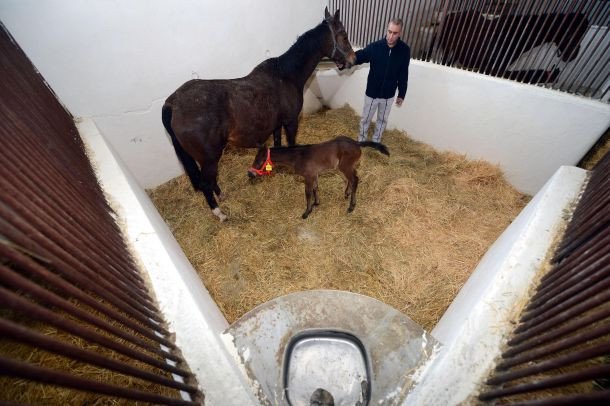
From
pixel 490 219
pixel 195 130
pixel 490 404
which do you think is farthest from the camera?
pixel 490 219

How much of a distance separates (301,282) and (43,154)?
2.35m

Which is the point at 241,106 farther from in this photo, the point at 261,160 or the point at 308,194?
the point at 308,194

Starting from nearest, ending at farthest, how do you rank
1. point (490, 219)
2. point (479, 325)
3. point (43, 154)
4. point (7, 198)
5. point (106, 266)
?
point (7, 198) → point (106, 266) → point (479, 325) → point (43, 154) → point (490, 219)

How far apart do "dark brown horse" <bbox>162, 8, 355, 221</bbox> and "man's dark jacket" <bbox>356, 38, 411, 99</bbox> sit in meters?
0.35

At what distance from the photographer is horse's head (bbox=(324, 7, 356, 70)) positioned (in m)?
3.72

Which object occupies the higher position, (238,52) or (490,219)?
Answer: (238,52)

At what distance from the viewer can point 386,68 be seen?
368 centimetres

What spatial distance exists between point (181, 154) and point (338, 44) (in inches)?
105

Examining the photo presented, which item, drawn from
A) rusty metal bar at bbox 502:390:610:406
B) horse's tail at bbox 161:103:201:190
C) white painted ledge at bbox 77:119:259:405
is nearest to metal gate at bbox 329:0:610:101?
horse's tail at bbox 161:103:201:190

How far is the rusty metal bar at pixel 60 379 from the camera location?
2.09 ft

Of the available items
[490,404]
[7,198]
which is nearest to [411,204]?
[490,404]

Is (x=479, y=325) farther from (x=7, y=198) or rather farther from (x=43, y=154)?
(x=43, y=154)

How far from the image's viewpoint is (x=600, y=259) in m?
1.33

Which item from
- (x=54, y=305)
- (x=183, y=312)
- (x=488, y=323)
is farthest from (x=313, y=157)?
(x=54, y=305)
